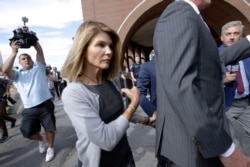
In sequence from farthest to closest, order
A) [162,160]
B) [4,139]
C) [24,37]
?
[4,139] → [24,37] → [162,160]

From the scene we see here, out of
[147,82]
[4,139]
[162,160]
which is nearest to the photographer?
[162,160]

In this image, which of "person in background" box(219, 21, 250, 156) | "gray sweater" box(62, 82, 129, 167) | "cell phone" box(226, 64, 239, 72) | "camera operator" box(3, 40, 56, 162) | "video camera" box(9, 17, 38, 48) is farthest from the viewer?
"camera operator" box(3, 40, 56, 162)

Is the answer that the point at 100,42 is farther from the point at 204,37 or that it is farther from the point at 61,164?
the point at 61,164

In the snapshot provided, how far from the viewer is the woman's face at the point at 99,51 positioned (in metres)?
1.75

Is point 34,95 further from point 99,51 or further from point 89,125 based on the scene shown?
point 89,125

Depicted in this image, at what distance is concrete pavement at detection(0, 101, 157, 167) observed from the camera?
4465 millimetres

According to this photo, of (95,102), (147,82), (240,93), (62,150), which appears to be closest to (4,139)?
(62,150)

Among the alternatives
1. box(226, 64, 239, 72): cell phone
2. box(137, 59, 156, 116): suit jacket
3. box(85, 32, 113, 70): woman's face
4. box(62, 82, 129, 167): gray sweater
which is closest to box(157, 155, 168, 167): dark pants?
box(62, 82, 129, 167): gray sweater

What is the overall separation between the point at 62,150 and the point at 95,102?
3.87m

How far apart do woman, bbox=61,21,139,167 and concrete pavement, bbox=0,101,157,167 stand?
2384mm

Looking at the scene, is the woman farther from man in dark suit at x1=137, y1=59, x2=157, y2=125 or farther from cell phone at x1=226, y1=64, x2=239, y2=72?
cell phone at x1=226, y1=64, x2=239, y2=72

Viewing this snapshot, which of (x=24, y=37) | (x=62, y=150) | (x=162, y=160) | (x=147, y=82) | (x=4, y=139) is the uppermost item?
(x=24, y=37)

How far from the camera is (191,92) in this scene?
4.34ft

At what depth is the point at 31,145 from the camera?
5949 mm
